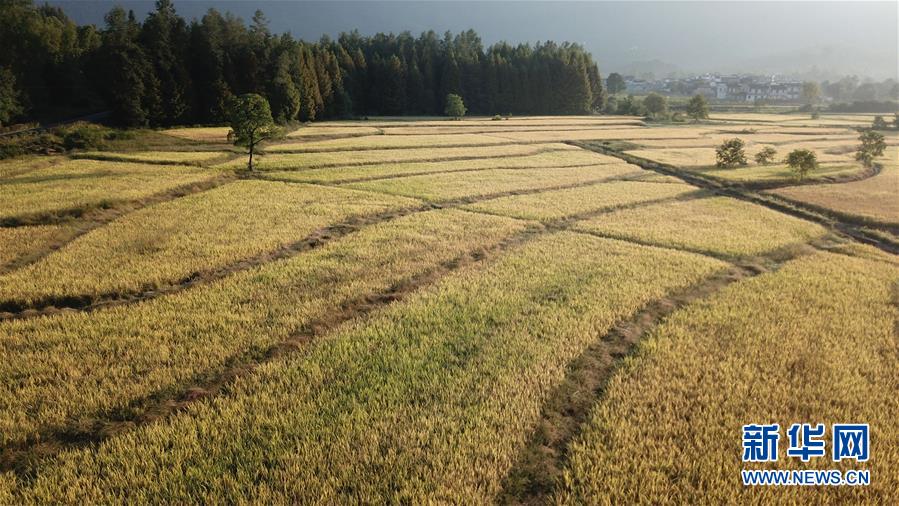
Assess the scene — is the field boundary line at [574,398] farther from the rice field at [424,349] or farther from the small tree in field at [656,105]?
the small tree in field at [656,105]

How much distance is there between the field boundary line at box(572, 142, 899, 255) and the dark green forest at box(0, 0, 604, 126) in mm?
40964

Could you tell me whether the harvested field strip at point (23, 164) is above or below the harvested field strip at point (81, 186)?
Result: above

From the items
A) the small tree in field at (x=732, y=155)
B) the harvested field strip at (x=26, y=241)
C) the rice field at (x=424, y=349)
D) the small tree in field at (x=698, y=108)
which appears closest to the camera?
the rice field at (x=424, y=349)

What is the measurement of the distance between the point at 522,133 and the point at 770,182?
36.1 metres

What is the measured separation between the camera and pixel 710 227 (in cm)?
2350

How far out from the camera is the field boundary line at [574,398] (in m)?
7.45

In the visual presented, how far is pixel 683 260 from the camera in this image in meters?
18.3

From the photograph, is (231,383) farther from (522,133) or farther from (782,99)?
(782,99)

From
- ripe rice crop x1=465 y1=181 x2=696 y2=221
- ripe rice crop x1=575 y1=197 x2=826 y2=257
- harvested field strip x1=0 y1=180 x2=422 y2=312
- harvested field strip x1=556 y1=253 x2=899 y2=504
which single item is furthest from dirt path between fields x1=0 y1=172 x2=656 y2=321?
harvested field strip x1=556 y1=253 x2=899 y2=504

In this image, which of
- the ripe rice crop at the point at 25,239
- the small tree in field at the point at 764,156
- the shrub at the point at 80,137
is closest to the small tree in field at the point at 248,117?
the shrub at the point at 80,137

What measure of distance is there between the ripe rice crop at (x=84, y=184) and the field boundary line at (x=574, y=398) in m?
24.8

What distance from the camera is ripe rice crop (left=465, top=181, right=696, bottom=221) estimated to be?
26.1m

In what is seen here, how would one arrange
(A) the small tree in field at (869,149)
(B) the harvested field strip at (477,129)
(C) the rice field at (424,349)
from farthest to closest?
(B) the harvested field strip at (477,129) → (A) the small tree in field at (869,149) → (C) the rice field at (424,349)

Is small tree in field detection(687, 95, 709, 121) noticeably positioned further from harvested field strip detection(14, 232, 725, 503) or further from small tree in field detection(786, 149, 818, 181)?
harvested field strip detection(14, 232, 725, 503)
